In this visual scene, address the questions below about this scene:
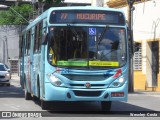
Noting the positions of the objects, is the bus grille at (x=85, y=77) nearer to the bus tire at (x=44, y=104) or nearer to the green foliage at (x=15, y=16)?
the bus tire at (x=44, y=104)

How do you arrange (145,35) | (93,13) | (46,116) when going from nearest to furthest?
(46,116)
(93,13)
(145,35)

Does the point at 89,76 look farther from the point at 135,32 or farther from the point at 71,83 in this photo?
the point at 135,32

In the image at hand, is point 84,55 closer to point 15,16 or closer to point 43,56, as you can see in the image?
point 43,56

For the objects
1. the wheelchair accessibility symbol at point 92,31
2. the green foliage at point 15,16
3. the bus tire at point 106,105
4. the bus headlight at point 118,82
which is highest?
the green foliage at point 15,16

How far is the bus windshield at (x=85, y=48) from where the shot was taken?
15.2 metres

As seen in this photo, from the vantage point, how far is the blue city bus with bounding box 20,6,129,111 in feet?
49.6

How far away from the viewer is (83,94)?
15.2 metres

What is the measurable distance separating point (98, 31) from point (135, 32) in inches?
891

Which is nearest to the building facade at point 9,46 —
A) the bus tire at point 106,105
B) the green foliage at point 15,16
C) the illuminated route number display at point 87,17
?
the green foliage at point 15,16

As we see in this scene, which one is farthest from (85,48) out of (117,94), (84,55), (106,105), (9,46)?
(9,46)

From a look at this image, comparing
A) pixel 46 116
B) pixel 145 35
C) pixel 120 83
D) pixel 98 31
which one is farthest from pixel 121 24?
pixel 145 35

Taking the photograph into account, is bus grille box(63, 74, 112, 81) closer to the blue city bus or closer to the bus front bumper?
the blue city bus

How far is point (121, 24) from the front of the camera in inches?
620

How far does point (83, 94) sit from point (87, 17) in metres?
2.41
